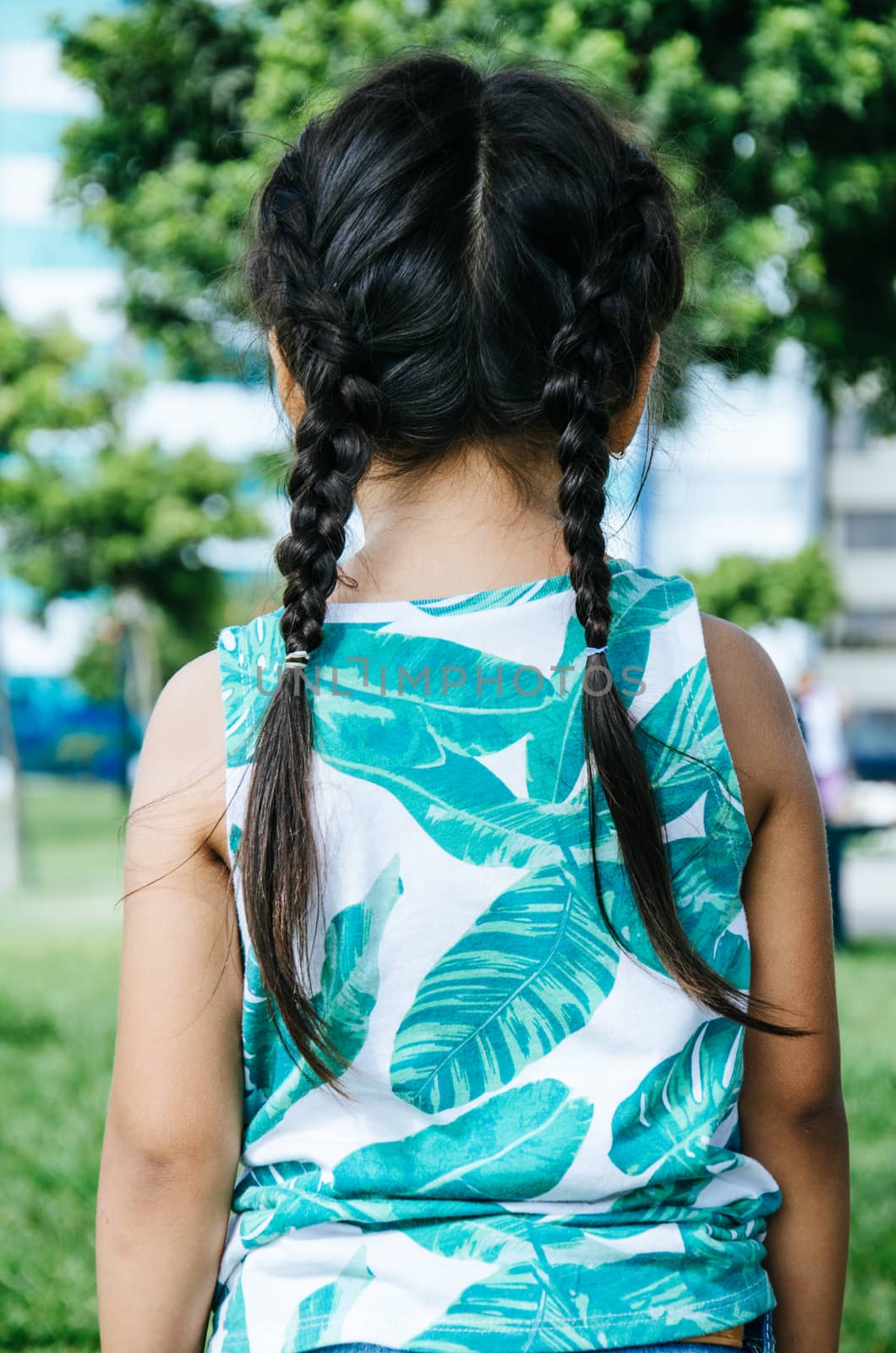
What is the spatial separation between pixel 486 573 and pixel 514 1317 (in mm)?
534

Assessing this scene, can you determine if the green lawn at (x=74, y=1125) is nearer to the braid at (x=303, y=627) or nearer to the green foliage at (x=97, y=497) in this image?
the braid at (x=303, y=627)

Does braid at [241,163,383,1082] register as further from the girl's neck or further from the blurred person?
the blurred person

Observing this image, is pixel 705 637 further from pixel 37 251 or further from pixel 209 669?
pixel 37 251

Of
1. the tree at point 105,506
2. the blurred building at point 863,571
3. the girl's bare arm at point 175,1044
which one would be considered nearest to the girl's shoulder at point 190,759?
the girl's bare arm at point 175,1044

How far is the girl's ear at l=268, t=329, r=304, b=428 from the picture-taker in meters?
1.18

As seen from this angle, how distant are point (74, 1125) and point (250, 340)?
334cm

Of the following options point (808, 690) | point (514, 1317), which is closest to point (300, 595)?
point (514, 1317)

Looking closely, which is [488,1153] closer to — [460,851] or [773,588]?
[460,851]

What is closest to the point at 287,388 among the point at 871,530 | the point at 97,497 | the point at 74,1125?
the point at 74,1125

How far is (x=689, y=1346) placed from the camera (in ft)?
3.27

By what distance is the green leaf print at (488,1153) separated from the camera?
1.00 metres

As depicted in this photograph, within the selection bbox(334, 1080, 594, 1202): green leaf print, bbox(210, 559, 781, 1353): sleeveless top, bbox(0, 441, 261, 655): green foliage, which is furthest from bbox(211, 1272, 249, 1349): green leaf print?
bbox(0, 441, 261, 655): green foliage

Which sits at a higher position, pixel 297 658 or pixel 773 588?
pixel 297 658

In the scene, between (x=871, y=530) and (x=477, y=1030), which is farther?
(x=871, y=530)
